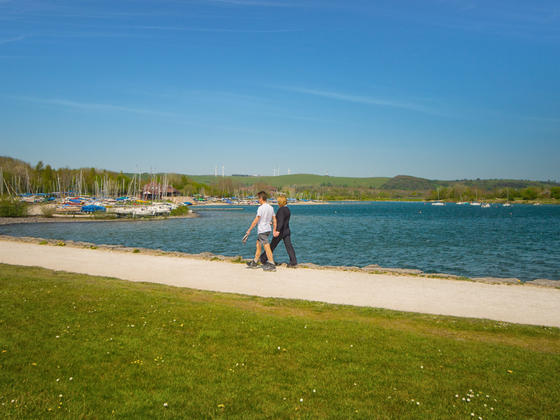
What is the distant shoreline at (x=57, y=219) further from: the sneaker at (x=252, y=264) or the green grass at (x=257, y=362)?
the green grass at (x=257, y=362)

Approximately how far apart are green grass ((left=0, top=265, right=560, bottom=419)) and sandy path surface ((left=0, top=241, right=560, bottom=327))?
70.0 inches

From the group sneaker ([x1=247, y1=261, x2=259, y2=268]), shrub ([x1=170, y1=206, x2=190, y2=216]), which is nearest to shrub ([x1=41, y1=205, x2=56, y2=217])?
shrub ([x1=170, y1=206, x2=190, y2=216])

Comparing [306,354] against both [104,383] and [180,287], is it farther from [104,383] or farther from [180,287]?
[180,287]

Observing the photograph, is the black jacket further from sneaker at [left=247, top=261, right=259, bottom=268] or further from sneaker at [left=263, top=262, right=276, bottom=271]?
sneaker at [left=247, top=261, right=259, bottom=268]

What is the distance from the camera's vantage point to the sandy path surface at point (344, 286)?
1093 centimetres

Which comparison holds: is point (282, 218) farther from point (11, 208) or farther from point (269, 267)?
point (11, 208)

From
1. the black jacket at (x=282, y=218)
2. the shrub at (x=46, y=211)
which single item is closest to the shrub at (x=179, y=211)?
the shrub at (x=46, y=211)

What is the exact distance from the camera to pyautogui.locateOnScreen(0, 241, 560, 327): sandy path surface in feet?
35.9

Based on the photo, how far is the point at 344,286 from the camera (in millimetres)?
13625

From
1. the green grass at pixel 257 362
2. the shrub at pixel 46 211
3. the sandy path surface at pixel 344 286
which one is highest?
the green grass at pixel 257 362

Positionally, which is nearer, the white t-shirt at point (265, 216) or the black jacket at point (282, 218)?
the white t-shirt at point (265, 216)

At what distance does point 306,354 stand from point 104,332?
3.62 m

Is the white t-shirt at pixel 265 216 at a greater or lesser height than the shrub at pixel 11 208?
greater

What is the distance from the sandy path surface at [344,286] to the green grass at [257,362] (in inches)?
70.0
